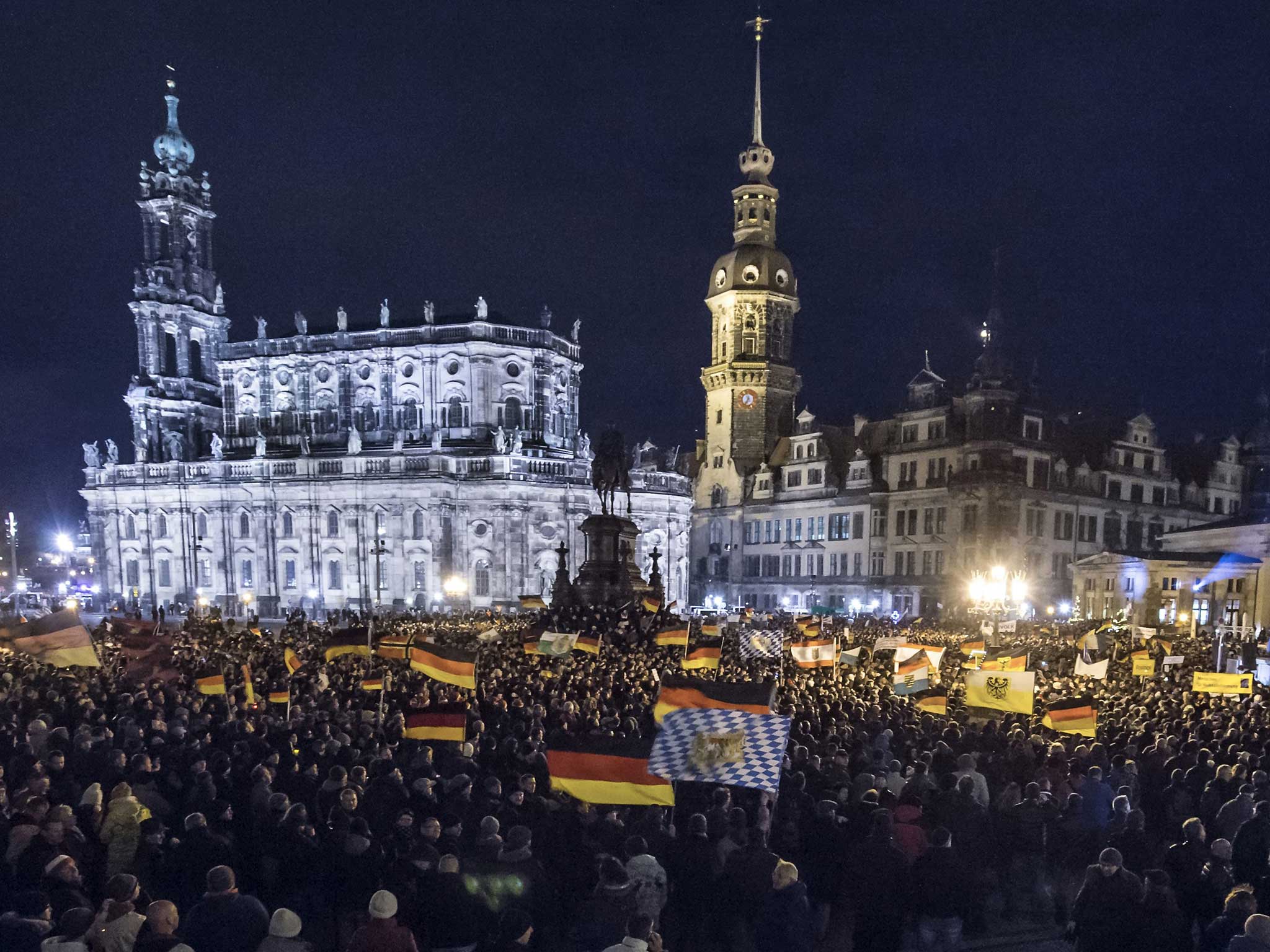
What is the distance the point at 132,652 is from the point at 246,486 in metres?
45.5

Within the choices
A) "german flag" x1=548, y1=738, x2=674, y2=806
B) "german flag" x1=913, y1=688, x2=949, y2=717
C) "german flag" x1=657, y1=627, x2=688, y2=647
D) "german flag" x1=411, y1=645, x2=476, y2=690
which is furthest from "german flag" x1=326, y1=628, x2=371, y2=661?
"german flag" x1=548, y1=738, x2=674, y2=806

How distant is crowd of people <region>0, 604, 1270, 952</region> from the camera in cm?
661

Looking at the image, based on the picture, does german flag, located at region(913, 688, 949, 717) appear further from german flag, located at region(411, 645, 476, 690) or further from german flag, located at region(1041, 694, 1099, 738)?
german flag, located at region(411, 645, 476, 690)

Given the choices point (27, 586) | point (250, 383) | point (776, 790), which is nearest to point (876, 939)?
point (776, 790)

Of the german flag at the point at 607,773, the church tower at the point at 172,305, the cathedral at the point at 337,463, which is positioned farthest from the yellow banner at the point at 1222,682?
the church tower at the point at 172,305

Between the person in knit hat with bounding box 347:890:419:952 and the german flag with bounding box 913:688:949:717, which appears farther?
the german flag with bounding box 913:688:949:717

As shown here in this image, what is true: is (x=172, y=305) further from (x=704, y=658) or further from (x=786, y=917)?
(x=786, y=917)

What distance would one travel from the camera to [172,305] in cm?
6938

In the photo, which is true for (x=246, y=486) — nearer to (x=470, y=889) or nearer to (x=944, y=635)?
(x=944, y=635)

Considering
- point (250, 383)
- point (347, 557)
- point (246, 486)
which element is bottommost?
point (347, 557)

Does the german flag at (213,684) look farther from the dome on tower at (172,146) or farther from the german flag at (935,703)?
the dome on tower at (172,146)

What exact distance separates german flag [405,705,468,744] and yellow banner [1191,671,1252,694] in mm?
15362

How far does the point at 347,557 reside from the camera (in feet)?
198

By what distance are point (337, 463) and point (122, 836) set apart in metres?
55.5
